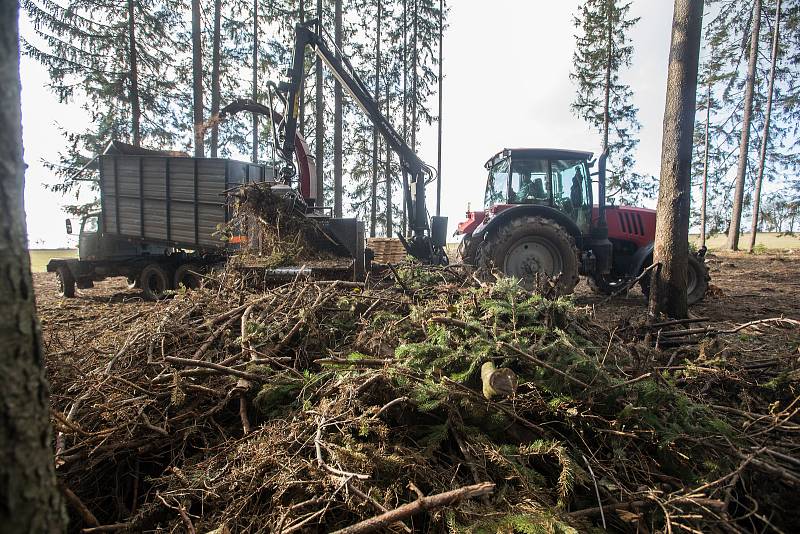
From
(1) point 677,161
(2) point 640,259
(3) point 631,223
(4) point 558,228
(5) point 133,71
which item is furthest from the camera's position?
(5) point 133,71

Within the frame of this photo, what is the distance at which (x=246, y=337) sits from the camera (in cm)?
275

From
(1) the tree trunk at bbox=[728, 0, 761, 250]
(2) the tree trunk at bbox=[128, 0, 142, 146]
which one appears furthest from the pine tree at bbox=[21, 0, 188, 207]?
(1) the tree trunk at bbox=[728, 0, 761, 250]

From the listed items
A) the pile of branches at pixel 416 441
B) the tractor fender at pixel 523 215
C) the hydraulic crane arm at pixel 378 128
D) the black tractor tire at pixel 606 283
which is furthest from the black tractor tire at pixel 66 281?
the black tractor tire at pixel 606 283

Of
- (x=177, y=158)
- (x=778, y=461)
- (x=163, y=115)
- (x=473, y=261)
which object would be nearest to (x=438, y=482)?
(x=778, y=461)

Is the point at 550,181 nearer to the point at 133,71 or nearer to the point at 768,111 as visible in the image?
the point at 133,71

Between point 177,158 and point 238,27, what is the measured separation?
41.3 feet

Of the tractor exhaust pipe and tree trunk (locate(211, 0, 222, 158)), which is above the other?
tree trunk (locate(211, 0, 222, 158))

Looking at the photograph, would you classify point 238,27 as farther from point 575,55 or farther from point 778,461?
point 778,461

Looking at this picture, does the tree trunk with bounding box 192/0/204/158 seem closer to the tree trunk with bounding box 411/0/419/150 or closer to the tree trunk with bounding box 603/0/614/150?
the tree trunk with bounding box 411/0/419/150

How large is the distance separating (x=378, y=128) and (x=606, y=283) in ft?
18.6

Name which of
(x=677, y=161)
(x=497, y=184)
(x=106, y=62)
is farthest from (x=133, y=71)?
(x=677, y=161)

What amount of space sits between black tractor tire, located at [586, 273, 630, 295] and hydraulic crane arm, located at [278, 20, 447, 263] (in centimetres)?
312

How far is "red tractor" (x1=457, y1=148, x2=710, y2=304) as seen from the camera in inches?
260

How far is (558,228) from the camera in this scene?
6.56m
